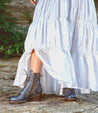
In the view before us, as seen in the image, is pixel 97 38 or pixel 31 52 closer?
pixel 31 52

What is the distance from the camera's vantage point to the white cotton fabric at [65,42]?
5.67ft

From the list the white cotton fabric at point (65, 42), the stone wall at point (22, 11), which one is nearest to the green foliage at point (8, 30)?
A: the stone wall at point (22, 11)

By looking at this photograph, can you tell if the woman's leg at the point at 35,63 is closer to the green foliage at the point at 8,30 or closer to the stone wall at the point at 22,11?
the green foliage at the point at 8,30

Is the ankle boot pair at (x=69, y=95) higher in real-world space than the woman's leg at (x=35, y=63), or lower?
lower

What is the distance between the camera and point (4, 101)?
1.90 metres

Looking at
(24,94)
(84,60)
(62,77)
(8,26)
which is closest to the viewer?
(62,77)

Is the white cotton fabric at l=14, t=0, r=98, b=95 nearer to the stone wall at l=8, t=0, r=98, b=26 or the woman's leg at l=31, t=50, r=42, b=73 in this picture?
the woman's leg at l=31, t=50, r=42, b=73

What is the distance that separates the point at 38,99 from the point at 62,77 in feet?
1.12

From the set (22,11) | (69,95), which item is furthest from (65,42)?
(22,11)

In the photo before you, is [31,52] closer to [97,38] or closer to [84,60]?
[84,60]

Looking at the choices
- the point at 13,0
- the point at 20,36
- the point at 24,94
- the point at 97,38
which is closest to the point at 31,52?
the point at 24,94

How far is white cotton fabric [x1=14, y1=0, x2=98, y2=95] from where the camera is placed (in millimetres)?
1728

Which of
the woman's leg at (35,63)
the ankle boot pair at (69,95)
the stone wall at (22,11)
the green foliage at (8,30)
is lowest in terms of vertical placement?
the ankle boot pair at (69,95)

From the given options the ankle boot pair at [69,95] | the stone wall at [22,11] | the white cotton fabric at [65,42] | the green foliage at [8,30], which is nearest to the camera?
the white cotton fabric at [65,42]
